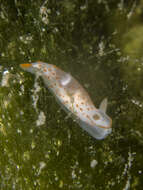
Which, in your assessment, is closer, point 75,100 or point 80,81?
point 80,81

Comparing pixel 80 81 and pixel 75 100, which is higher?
pixel 80 81

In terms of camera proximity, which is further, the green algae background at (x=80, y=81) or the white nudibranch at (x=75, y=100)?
the white nudibranch at (x=75, y=100)

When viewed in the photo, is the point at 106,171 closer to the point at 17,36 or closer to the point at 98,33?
the point at 98,33

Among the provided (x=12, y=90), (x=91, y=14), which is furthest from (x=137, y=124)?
(x=12, y=90)

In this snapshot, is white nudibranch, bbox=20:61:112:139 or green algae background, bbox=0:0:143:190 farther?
white nudibranch, bbox=20:61:112:139
